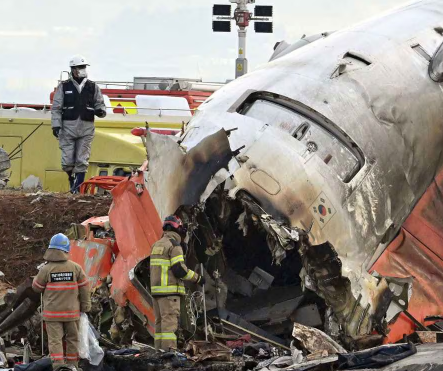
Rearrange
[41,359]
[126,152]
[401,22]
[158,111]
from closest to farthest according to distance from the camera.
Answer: [41,359] → [401,22] → [126,152] → [158,111]

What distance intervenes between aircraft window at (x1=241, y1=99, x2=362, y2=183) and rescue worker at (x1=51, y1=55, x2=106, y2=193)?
5781 millimetres

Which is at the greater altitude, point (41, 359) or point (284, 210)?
point (284, 210)

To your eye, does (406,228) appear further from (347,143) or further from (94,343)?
(94,343)

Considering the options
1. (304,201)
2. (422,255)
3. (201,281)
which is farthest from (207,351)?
(422,255)

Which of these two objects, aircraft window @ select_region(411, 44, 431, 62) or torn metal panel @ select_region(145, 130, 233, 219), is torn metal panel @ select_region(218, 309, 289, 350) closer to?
torn metal panel @ select_region(145, 130, 233, 219)

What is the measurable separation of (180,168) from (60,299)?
208 cm

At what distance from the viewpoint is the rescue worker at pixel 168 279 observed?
46.5 ft

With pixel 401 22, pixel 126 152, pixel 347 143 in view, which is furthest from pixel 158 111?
pixel 347 143

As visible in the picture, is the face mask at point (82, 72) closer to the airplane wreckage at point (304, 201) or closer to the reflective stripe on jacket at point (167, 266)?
the airplane wreckage at point (304, 201)

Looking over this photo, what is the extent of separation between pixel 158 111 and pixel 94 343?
43.2 feet

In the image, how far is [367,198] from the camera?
1499 cm

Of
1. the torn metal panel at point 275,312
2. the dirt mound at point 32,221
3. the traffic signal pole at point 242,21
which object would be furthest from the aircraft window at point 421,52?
the traffic signal pole at point 242,21

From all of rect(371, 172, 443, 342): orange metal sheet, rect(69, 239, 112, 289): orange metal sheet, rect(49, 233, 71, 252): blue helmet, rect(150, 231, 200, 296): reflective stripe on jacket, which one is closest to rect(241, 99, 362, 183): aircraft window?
rect(371, 172, 443, 342): orange metal sheet

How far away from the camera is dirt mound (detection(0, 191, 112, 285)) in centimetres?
1848
